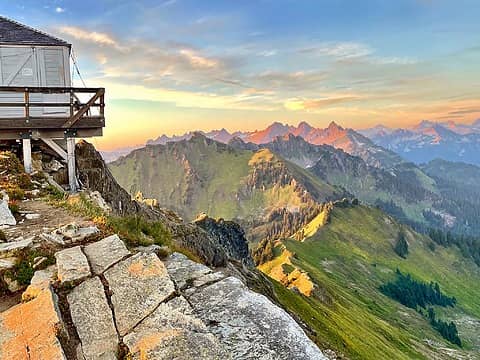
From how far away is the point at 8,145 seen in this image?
2680 centimetres

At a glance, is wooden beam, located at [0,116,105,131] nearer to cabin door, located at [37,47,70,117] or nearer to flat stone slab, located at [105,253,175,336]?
cabin door, located at [37,47,70,117]

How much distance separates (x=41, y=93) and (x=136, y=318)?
21468mm

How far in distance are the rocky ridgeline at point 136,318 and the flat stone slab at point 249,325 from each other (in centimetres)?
2

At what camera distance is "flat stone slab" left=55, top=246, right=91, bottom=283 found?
9516 millimetres

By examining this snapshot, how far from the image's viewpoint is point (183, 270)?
11188 millimetres

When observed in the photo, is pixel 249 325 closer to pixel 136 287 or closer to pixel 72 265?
pixel 136 287

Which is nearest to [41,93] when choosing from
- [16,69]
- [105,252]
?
[16,69]

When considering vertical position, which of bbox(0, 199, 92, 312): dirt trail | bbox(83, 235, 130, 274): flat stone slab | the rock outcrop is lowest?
the rock outcrop

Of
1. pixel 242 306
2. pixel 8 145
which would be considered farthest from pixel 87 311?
pixel 8 145

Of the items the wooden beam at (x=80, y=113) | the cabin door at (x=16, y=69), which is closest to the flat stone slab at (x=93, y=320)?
the wooden beam at (x=80, y=113)

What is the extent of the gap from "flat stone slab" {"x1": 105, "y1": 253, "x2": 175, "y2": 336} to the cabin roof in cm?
2464

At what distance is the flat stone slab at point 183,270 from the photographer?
1056 centimetres

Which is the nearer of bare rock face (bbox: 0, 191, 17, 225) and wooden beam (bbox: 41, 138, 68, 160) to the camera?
bare rock face (bbox: 0, 191, 17, 225)

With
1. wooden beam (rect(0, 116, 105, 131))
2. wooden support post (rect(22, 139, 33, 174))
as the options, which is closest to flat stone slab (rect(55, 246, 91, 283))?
wooden support post (rect(22, 139, 33, 174))
